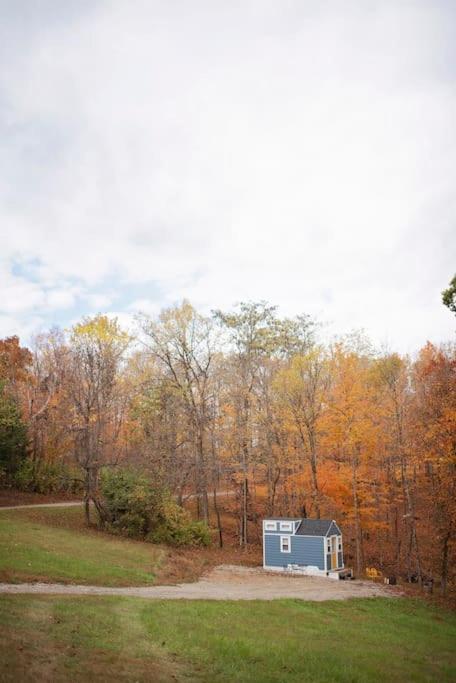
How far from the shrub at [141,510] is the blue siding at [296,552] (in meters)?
4.43

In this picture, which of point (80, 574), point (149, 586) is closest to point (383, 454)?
point (149, 586)

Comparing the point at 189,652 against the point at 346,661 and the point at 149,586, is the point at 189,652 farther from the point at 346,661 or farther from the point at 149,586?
the point at 149,586

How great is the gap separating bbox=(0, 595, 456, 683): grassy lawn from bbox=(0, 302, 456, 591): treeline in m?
11.4

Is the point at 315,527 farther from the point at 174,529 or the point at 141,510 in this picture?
the point at 141,510

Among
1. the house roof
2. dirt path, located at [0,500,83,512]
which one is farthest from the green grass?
the house roof

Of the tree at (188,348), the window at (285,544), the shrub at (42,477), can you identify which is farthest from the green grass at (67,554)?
the tree at (188,348)

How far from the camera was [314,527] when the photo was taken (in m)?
27.8

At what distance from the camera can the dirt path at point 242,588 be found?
1594 centimetres

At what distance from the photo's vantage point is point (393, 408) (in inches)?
1145

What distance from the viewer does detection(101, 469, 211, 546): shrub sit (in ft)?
92.7

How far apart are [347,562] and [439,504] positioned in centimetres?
1313

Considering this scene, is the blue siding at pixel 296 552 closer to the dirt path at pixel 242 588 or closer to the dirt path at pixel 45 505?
the dirt path at pixel 242 588

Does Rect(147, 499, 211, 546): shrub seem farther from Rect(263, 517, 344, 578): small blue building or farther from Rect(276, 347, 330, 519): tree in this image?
Rect(276, 347, 330, 519): tree

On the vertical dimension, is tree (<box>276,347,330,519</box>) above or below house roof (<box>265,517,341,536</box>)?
above
